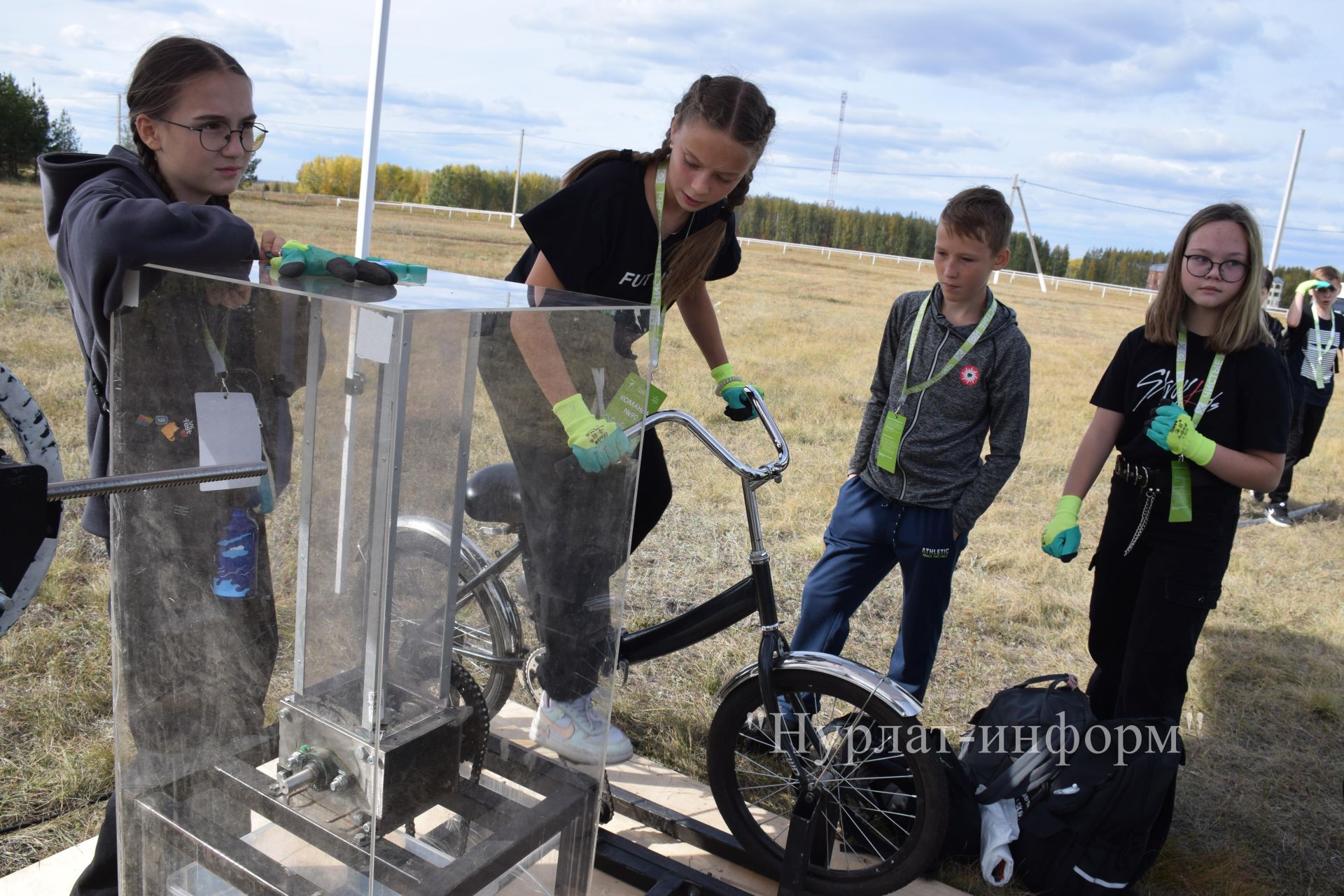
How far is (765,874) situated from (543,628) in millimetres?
1002

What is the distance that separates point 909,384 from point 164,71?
1864mm

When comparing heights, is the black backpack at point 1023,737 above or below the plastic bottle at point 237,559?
below

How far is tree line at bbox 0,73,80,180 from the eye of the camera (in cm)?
1948

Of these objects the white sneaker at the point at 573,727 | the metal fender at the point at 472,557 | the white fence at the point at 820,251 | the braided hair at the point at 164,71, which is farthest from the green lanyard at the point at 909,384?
the white fence at the point at 820,251

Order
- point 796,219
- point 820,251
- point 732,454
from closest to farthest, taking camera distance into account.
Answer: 1. point 732,454
2. point 820,251
3. point 796,219

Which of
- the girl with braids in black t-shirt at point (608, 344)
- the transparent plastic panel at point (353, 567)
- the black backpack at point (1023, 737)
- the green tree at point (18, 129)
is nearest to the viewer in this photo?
the transparent plastic panel at point (353, 567)

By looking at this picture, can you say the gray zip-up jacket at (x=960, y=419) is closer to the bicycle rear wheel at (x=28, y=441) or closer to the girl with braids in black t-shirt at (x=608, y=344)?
the girl with braids in black t-shirt at (x=608, y=344)

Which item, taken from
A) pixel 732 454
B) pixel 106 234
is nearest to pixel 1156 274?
pixel 732 454

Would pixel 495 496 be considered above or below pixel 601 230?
below

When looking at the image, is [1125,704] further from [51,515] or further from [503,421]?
[51,515]

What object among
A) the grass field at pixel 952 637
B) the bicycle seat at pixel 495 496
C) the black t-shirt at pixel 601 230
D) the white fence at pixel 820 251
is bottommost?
the grass field at pixel 952 637

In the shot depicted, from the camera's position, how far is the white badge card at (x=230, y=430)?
1.43 meters

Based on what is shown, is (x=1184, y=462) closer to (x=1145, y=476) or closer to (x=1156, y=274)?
(x=1145, y=476)

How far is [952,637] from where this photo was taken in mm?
3961
